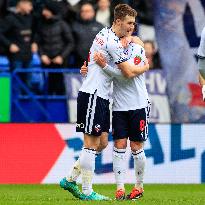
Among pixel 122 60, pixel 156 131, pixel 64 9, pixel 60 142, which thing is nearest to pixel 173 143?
pixel 156 131

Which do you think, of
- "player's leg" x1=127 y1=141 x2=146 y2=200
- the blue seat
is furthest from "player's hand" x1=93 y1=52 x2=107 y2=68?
the blue seat

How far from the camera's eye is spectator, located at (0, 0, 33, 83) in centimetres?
1669

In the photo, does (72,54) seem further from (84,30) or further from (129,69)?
(129,69)

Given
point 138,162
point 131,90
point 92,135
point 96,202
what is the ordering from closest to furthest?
point 96,202 → point 92,135 → point 131,90 → point 138,162

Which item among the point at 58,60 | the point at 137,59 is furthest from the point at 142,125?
the point at 58,60

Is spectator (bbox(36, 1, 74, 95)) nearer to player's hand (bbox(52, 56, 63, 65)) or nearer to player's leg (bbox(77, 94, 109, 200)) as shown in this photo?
player's hand (bbox(52, 56, 63, 65))

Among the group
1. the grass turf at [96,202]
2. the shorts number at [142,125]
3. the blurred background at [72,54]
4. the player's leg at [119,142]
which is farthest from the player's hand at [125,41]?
the blurred background at [72,54]

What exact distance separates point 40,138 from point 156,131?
1.80 metres

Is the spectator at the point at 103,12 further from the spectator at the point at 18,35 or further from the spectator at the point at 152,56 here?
the spectator at the point at 18,35

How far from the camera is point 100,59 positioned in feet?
31.9

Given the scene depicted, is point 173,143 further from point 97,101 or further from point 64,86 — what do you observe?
point 97,101

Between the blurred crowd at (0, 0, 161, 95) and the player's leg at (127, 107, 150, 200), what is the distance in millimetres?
6498

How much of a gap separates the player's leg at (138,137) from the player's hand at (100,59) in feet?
2.33

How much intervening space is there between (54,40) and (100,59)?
7190 millimetres
